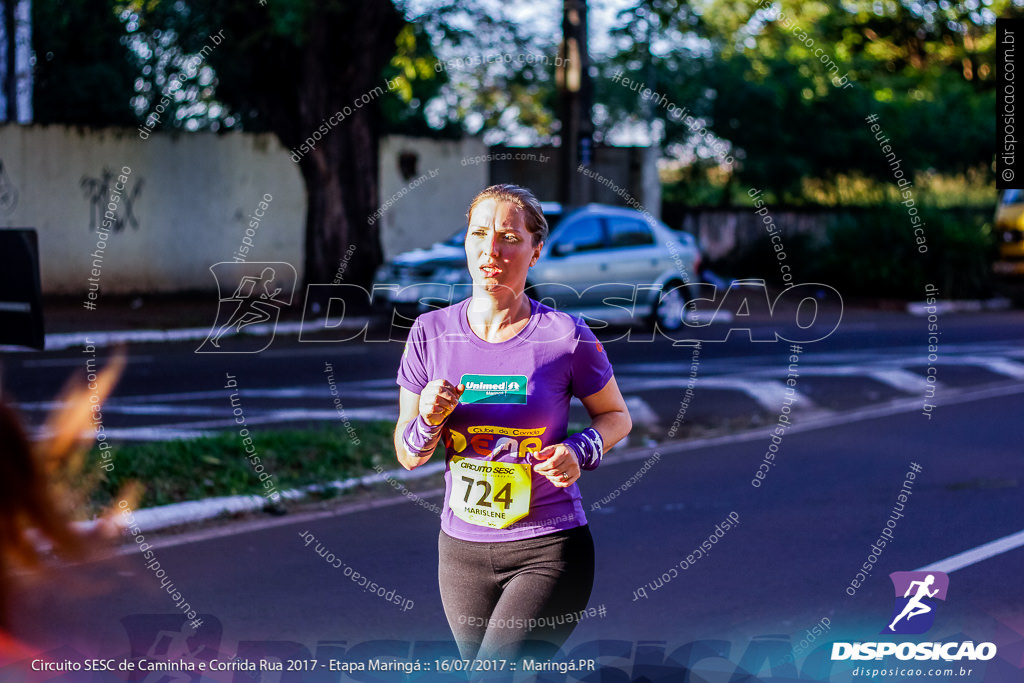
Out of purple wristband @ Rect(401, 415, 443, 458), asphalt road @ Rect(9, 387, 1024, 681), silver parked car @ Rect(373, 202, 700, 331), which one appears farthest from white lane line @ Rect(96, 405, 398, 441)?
purple wristband @ Rect(401, 415, 443, 458)

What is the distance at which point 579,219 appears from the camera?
55.9 feet

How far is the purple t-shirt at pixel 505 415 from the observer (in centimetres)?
328

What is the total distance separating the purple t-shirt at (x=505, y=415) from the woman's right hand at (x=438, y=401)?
0.15 m

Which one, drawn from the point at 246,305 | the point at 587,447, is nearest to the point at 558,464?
the point at 587,447

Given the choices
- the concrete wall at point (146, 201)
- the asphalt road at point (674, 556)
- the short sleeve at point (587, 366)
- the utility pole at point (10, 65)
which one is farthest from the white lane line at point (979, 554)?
the utility pole at point (10, 65)

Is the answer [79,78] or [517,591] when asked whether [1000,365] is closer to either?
[517,591]

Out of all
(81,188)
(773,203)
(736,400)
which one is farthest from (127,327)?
(773,203)

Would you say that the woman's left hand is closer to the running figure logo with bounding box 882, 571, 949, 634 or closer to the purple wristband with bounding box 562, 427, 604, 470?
the purple wristband with bounding box 562, 427, 604, 470

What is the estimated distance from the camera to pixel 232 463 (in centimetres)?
789

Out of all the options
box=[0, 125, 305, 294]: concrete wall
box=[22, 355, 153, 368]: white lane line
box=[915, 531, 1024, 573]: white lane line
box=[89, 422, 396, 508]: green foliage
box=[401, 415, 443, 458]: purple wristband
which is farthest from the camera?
box=[0, 125, 305, 294]: concrete wall

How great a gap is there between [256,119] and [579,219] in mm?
11044

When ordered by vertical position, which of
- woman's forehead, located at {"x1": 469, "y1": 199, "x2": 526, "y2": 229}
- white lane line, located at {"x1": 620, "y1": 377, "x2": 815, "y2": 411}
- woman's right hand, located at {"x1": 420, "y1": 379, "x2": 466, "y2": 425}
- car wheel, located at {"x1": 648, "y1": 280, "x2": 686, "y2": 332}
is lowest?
white lane line, located at {"x1": 620, "y1": 377, "x2": 815, "y2": 411}

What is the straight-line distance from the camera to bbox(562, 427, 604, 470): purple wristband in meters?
3.23

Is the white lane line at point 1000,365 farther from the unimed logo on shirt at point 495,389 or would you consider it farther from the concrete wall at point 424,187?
the unimed logo on shirt at point 495,389
